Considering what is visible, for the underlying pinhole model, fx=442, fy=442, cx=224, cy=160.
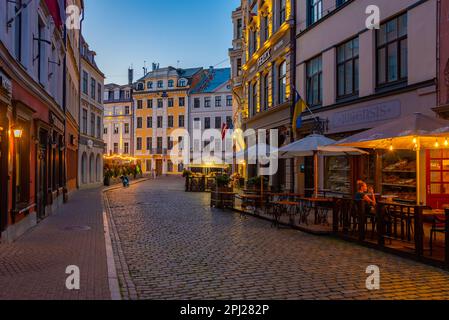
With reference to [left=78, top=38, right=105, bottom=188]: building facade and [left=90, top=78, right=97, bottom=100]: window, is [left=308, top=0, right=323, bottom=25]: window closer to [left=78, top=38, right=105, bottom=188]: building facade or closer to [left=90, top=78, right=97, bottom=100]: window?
[left=78, top=38, right=105, bottom=188]: building facade

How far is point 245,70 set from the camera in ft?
106

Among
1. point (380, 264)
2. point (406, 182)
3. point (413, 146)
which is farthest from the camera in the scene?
point (406, 182)

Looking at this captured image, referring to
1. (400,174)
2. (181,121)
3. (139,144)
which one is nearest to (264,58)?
(400,174)

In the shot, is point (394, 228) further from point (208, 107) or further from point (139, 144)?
point (139, 144)

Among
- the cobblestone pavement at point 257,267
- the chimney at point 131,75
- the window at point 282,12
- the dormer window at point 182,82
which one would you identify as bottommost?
the cobblestone pavement at point 257,267

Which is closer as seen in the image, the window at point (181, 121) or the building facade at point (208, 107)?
the building facade at point (208, 107)

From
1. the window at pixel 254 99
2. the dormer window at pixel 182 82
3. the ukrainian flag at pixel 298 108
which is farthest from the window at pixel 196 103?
the ukrainian flag at pixel 298 108

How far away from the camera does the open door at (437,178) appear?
12.6 m

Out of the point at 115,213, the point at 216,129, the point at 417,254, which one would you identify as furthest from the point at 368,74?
the point at 216,129

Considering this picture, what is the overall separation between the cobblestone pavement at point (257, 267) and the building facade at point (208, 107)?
54.9 m

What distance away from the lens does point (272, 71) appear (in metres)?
25.2

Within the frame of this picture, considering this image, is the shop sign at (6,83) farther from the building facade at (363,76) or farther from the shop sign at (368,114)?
the shop sign at (368,114)
